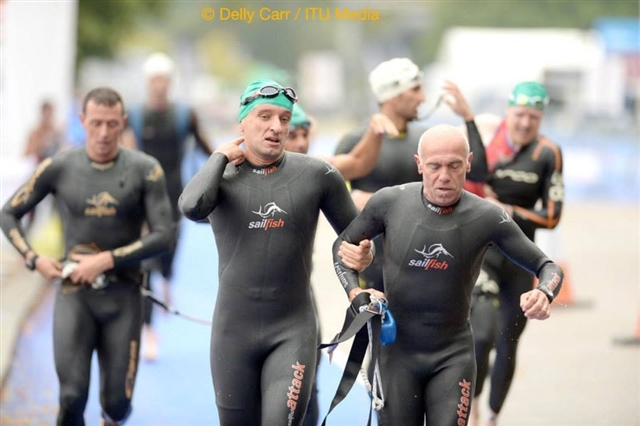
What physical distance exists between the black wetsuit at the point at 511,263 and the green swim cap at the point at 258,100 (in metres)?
2.62

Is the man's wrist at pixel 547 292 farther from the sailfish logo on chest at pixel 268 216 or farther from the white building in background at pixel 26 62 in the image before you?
the white building in background at pixel 26 62

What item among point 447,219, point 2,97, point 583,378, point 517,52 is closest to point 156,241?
point 447,219

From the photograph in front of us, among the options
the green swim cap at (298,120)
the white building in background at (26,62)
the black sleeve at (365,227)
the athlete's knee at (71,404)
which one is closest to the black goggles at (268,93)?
the black sleeve at (365,227)


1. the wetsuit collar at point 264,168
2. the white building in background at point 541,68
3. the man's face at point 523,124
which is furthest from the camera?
the white building in background at point 541,68

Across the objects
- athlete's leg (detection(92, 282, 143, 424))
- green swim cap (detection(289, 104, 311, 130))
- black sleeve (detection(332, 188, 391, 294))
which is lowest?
athlete's leg (detection(92, 282, 143, 424))

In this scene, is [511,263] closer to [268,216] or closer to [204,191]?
[268,216]

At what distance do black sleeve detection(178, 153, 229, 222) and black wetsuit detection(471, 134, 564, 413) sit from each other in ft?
8.91

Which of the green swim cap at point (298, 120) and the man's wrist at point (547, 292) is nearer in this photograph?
the man's wrist at point (547, 292)

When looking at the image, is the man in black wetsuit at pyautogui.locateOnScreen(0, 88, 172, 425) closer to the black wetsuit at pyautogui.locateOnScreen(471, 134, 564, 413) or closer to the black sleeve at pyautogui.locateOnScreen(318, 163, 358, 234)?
the black sleeve at pyautogui.locateOnScreen(318, 163, 358, 234)

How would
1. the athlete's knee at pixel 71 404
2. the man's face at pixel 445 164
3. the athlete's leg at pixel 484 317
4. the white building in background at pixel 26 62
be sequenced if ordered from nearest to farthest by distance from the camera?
the man's face at pixel 445 164, the athlete's knee at pixel 71 404, the athlete's leg at pixel 484 317, the white building in background at pixel 26 62

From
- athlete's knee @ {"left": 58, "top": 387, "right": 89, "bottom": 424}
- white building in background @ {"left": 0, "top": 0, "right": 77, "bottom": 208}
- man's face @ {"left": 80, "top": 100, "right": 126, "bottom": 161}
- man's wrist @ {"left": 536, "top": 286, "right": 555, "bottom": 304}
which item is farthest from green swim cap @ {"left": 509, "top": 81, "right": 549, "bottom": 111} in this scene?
white building in background @ {"left": 0, "top": 0, "right": 77, "bottom": 208}

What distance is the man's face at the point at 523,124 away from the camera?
8.46 meters

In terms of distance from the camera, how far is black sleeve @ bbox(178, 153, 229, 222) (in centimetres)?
593

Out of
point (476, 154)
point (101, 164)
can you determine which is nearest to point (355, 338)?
point (476, 154)
